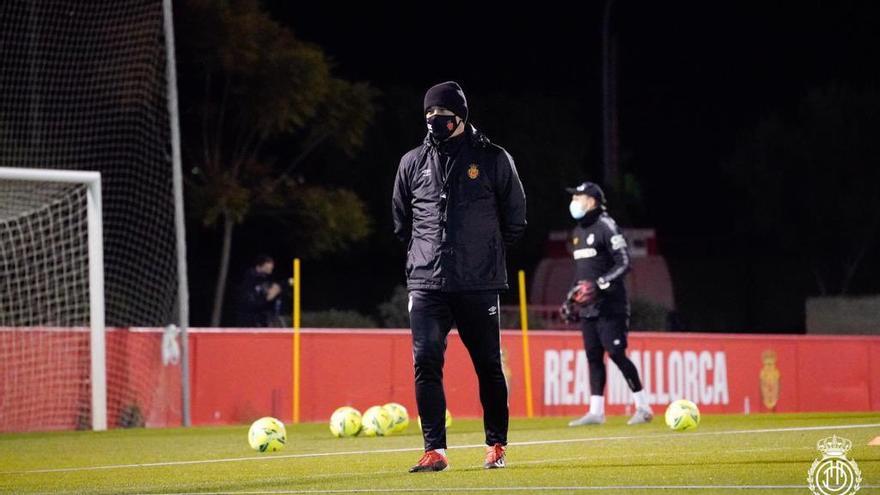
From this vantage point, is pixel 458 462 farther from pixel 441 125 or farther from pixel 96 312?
pixel 96 312

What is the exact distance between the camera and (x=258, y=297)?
→ 21.5 meters

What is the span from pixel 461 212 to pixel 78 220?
922 centimetres

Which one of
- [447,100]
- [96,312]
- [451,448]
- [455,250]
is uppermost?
[447,100]

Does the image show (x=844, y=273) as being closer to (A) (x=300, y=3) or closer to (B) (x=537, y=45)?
(B) (x=537, y=45)

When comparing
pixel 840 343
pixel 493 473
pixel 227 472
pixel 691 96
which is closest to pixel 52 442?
pixel 227 472

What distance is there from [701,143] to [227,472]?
51.1 m

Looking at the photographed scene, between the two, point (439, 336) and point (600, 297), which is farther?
point (600, 297)

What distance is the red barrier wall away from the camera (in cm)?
1783

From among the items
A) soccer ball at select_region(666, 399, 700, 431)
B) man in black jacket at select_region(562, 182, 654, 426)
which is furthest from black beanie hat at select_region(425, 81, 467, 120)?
man in black jacket at select_region(562, 182, 654, 426)

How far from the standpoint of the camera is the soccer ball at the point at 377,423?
14070mm

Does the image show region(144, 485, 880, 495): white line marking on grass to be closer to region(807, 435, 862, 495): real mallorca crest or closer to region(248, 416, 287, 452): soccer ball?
region(807, 435, 862, 495): real mallorca crest

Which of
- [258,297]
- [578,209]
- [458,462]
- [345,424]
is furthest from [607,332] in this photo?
[258,297]

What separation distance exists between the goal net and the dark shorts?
4.60m

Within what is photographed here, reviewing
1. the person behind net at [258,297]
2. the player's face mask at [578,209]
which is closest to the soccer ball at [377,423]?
the player's face mask at [578,209]
